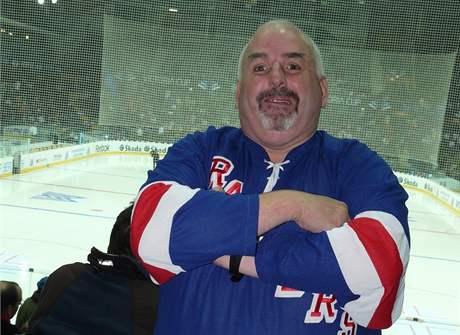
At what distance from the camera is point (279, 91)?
2.79 feet

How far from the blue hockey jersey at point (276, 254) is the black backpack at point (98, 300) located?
3cm

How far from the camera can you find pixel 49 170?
7.69 meters

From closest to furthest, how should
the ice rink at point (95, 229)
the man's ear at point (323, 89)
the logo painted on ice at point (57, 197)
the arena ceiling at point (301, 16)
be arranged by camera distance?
the man's ear at point (323, 89), the ice rink at point (95, 229), the arena ceiling at point (301, 16), the logo painted on ice at point (57, 197)

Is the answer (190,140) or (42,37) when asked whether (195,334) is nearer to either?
(190,140)

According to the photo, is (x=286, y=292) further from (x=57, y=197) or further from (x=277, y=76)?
(x=57, y=197)

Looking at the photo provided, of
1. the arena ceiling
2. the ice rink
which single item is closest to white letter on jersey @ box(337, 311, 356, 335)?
the ice rink

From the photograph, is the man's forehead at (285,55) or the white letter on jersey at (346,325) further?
the man's forehead at (285,55)

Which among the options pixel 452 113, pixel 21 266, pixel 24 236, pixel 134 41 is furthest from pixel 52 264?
pixel 452 113

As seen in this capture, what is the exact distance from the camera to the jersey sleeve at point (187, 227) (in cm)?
68

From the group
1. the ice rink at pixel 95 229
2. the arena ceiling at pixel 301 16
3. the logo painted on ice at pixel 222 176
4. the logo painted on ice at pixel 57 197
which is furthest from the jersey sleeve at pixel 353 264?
the logo painted on ice at pixel 57 197

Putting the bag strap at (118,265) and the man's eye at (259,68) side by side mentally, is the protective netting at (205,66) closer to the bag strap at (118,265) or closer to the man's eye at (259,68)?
the man's eye at (259,68)

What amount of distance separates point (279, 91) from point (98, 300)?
1.46 feet

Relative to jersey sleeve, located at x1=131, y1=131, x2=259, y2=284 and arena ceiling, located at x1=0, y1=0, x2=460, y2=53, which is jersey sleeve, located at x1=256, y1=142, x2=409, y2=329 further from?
arena ceiling, located at x1=0, y1=0, x2=460, y2=53

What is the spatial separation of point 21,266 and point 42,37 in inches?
91.9
